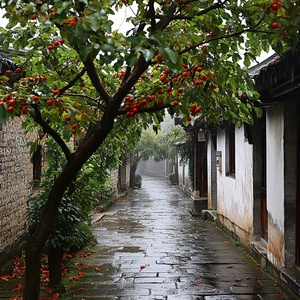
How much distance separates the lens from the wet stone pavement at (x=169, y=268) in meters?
6.75

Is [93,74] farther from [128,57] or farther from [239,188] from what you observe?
[239,188]

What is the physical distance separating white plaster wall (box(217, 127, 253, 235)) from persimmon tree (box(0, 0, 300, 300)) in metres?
4.04

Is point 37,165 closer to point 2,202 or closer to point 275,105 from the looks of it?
point 2,202

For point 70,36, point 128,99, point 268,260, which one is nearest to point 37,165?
point 268,260

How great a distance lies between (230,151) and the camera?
12.3 metres

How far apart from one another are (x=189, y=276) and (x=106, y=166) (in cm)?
282

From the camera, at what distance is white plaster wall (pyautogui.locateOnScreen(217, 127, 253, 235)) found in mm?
9461

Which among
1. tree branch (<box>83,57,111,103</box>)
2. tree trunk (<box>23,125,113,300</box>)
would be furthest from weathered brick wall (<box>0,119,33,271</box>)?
tree branch (<box>83,57,111,103</box>)

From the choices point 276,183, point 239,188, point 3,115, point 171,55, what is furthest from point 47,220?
point 239,188

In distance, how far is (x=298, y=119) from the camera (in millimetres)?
6664

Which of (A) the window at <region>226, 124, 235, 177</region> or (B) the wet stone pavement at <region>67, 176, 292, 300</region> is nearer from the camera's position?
(B) the wet stone pavement at <region>67, 176, 292, 300</region>

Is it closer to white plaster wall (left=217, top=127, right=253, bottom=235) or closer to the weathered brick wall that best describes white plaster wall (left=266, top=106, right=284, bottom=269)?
white plaster wall (left=217, top=127, right=253, bottom=235)

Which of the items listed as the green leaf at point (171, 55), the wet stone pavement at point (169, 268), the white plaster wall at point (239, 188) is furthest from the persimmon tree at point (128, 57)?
the white plaster wall at point (239, 188)

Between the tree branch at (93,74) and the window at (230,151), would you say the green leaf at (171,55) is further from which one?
the window at (230,151)
